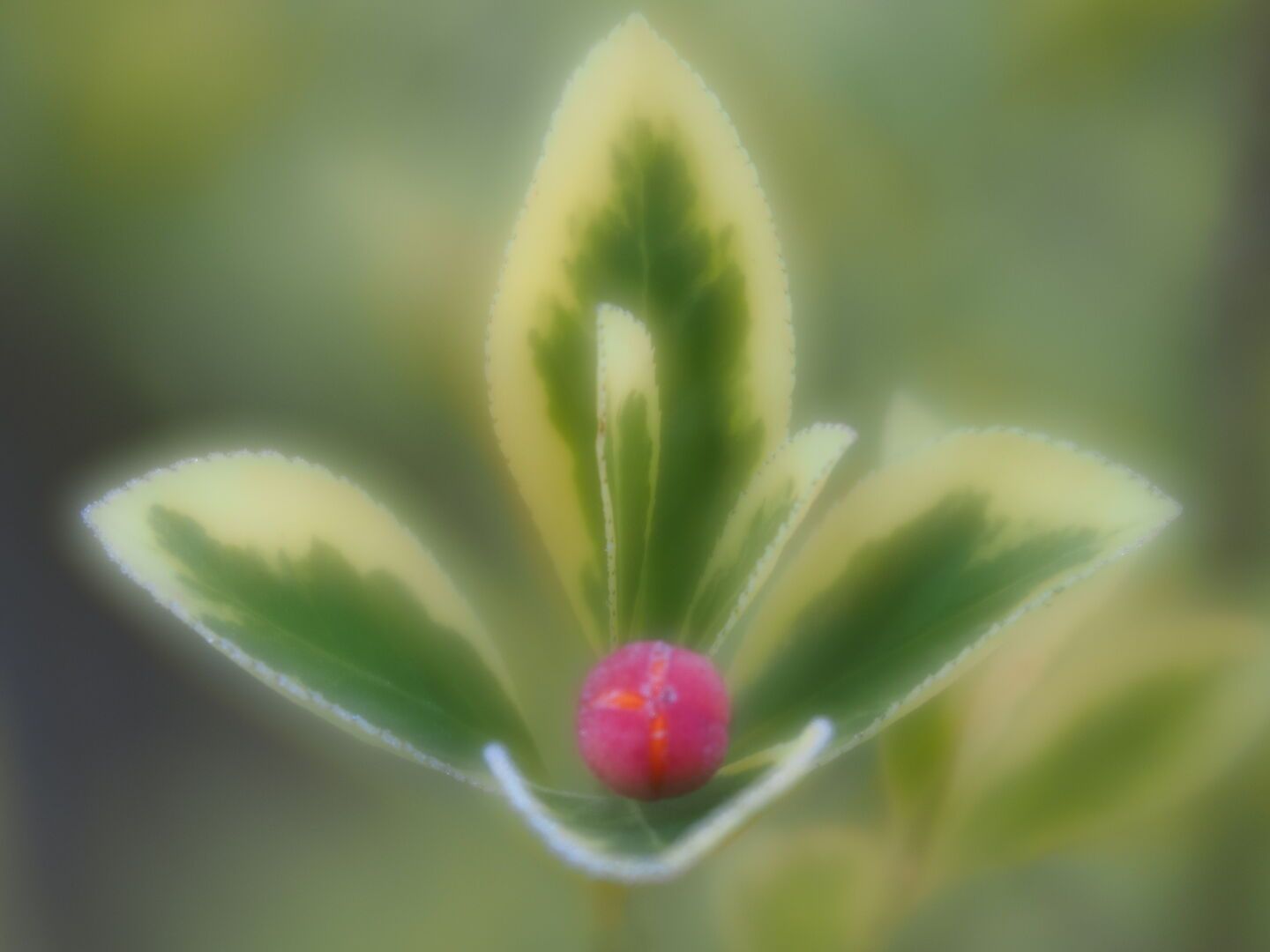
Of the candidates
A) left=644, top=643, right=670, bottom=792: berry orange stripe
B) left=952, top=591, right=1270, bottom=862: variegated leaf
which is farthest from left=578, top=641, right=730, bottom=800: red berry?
left=952, top=591, right=1270, bottom=862: variegated leaf

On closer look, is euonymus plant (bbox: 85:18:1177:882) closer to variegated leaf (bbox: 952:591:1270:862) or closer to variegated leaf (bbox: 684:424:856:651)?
variegated leaf (bbox: 684:424:856:651)

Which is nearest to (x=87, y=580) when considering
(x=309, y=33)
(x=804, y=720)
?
(x=309, y=33)

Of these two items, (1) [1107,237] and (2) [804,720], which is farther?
(1) [1107,237]

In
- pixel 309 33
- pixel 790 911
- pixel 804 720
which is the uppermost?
pixel 309 33

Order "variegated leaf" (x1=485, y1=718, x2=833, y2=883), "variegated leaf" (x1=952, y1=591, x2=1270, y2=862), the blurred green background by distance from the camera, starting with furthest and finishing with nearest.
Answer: the blurred green background, "variegated leaf" (x1=952, y1=591, x2=1270, y2=862), "variegated leaf" (x1=485, y1=718, x2=833, y2=883)

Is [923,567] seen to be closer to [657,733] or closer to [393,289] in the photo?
[657,733]

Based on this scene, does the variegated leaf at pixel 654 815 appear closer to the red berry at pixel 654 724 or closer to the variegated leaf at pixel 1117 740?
the red berry at pixel 654 724

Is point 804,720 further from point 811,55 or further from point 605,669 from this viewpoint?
point 811,55

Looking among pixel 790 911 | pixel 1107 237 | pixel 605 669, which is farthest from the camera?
pixel 1107 237
